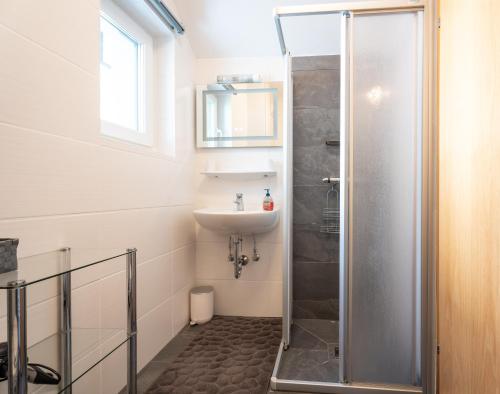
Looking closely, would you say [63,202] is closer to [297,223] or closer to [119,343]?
[119,343]

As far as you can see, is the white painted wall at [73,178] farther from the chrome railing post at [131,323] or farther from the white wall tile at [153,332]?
the chrome railing post at [131,323]

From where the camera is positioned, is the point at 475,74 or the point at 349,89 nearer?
the point at 475,74

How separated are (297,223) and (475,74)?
5.91 ft

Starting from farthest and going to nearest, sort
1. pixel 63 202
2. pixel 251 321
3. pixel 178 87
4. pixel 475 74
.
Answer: pixel 251 321
pixel 178 87
pixel 63 202
pixel 475 74

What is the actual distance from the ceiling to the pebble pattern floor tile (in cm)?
193

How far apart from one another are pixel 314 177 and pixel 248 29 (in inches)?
43.8

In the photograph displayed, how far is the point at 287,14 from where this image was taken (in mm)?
1715

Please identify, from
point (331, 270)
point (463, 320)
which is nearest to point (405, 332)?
point (463, 320)

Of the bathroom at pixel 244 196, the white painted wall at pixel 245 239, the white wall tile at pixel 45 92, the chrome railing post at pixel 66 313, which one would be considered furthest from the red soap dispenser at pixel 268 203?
the chrome railing post at pixel 66 313

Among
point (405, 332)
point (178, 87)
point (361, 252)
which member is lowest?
point (405, 332)

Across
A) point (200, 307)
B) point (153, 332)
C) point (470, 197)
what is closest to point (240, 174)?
point (200, 307)

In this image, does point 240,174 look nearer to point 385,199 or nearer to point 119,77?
point 119,77

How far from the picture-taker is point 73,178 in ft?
4.50

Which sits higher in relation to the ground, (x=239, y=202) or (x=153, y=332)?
(x=239, y=202)
